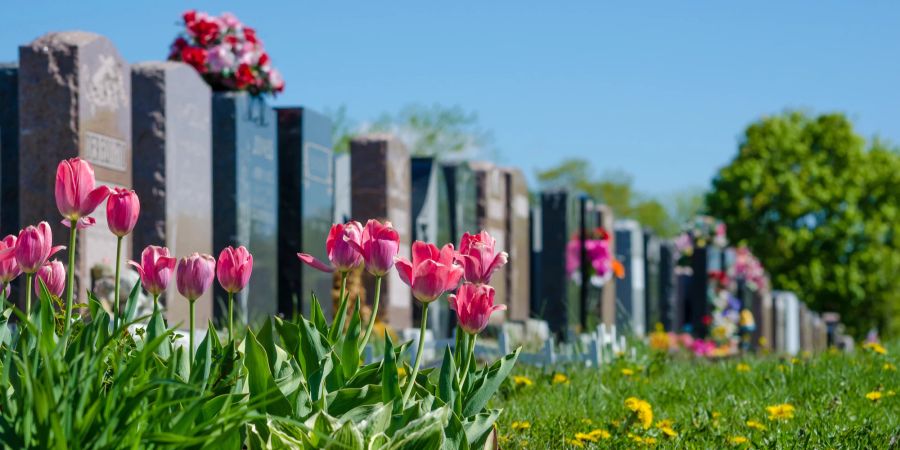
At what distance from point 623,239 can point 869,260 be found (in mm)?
22651

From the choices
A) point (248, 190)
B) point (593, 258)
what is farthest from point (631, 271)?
point (248, 190)

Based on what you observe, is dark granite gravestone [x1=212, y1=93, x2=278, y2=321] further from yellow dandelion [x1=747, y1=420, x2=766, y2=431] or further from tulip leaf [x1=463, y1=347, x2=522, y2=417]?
tulip leaf [x1=463, y1=347, x2=522, y2=417]

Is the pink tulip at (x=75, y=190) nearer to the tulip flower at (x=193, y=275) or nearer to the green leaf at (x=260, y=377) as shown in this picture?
the tulip flower at (x=193, y=275)

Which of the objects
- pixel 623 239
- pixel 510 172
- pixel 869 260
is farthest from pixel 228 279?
pixel 869 260

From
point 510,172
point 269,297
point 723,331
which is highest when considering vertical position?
point 510,172

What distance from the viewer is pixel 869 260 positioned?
3972cm

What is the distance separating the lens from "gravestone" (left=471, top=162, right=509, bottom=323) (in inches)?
561

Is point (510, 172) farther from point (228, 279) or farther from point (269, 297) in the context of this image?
point (228, 279)

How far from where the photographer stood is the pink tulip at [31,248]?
11.0 feet

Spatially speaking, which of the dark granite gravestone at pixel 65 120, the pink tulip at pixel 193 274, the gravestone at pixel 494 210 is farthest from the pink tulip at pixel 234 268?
the gravestone at pixel 494 210

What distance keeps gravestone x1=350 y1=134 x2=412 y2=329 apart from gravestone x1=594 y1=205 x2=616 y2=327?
19.2 feet

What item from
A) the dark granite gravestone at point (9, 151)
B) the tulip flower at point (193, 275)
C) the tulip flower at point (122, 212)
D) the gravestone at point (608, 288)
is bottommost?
the gravestone at point (608, 288)

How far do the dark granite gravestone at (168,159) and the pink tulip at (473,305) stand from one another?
555 centimetres

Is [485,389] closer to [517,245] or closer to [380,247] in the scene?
[380,247]
